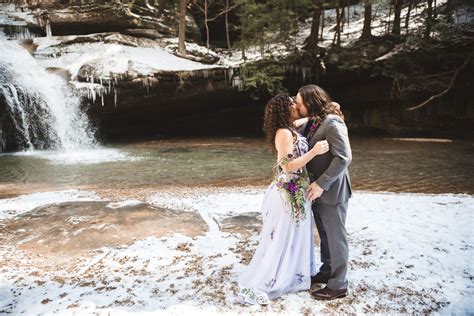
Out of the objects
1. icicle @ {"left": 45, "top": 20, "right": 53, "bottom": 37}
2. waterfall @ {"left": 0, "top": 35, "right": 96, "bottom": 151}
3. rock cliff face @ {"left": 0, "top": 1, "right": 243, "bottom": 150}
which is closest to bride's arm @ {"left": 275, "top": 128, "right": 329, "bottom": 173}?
rock cliff face @ {"left": 0, "top": 1, "right": 243, "bottom": 150}

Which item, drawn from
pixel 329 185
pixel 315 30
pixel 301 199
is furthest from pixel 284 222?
pixel 315 30

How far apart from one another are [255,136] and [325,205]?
616 inches

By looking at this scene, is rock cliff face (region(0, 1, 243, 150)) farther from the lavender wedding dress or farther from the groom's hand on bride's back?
the groom's hand on bride's back

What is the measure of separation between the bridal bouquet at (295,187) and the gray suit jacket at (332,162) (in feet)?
0.35

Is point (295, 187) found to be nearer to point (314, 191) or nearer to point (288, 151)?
point (314, 191)

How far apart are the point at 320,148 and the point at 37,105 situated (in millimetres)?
14574

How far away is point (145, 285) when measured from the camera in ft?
10.9

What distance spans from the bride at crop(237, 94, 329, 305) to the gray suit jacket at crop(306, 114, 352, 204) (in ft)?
0.38

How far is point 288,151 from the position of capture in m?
3.00

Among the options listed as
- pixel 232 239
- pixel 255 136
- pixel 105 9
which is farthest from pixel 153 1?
pixel 232 239

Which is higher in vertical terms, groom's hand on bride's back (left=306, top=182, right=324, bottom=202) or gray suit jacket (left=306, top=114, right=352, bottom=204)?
gray suit jacket (left=306, top=114, right=352, bottom=204)

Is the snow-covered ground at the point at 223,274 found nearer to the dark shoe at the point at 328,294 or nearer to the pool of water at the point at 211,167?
the dark shoe at the point at 328,294

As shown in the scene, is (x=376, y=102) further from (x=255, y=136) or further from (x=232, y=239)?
(x=232, y=239)

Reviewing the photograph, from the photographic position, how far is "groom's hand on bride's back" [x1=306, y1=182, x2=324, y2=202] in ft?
9.65
